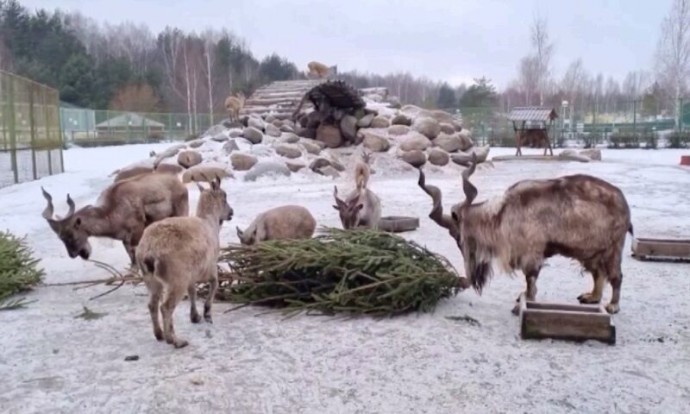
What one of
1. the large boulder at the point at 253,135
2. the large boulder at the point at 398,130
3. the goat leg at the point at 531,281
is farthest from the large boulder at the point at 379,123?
the goat leg at the point at 531,281

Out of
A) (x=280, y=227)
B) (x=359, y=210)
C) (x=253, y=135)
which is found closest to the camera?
(x=280, y=227)

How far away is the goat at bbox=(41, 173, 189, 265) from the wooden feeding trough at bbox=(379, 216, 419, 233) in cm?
303

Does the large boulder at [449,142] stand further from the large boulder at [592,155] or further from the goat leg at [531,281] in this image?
the goat leg at [531,281]

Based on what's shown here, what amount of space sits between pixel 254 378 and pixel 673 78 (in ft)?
139

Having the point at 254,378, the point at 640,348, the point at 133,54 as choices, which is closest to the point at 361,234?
the point at 254,378

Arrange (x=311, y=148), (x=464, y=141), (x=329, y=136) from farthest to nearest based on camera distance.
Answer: (x=464, y=141)
(x=329, y=136)
(x=311, y=148)

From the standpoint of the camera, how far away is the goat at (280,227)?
6.47 metres

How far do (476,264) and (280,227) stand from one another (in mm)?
2221

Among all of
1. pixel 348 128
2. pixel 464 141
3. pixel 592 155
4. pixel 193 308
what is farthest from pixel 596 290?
pixel 592 155

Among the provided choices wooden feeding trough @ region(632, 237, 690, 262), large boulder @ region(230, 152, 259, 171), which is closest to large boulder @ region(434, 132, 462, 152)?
large boulder @ region(230, 152, 259, 171)

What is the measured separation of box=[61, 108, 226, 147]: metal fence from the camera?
3809cm

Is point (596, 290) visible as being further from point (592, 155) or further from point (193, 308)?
point (592, 155)

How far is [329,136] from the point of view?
20797 mm

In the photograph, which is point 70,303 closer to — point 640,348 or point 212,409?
point 212,409
